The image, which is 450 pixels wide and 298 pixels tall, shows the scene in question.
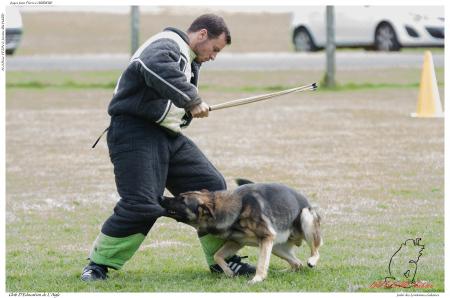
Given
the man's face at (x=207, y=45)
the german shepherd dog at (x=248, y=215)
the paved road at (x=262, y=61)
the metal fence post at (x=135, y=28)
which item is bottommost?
the paved road at (x=262, y=61)

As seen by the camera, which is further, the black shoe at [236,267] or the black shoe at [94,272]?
the black shoe at [236,267]

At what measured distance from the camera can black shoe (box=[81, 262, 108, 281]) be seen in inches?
262

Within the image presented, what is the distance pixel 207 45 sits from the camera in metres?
6.52

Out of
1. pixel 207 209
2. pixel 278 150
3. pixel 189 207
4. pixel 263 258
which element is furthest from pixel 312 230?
pixel 278 150

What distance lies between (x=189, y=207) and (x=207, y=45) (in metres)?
1.08

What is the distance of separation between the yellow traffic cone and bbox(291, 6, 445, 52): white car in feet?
22.6

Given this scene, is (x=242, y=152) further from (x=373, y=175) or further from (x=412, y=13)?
(x=412, y=13)

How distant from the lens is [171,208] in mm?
6402

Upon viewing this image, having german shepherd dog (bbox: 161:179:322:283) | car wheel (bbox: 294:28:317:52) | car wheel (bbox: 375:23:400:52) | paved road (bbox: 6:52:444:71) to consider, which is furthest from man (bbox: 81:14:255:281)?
car wheel (bbox: 294:28:317:52)

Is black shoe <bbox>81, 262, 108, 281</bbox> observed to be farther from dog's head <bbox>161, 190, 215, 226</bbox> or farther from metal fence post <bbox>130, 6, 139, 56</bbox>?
metal fence post <bbox>130, 6, 139, 56</bbox>

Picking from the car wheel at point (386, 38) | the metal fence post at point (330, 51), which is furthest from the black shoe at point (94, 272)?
the car wheel at point (386, 38)

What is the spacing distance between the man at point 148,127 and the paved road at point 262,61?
1928 cm

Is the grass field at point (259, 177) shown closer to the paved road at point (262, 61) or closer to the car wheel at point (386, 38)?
the car wheel at point (386, 38)

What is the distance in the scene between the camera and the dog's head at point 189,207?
638 cm
